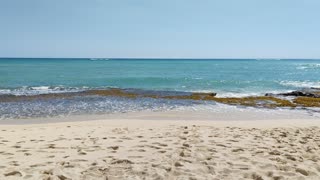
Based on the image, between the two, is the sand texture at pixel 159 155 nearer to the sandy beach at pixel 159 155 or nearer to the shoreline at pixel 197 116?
the sandy beach at pixel 159 155

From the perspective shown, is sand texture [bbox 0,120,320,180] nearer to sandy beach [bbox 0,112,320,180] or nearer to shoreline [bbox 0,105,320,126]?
sandy beach [bbox 0,112,320,180]

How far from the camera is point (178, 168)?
5.57 m

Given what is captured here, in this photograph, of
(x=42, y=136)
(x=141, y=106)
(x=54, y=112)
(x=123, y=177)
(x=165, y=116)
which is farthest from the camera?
(x=141, y=106)

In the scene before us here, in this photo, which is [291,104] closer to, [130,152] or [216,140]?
[216,140]

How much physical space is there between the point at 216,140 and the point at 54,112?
33.4ft

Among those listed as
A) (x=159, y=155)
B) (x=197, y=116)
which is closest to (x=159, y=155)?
(x=159, y=155)

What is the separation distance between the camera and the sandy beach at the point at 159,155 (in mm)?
5355

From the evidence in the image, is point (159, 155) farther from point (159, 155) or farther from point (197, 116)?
point (197, 116)

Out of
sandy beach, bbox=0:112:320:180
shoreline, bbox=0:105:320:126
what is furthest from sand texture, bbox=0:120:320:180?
shoreline, bbox=0:105:320:126

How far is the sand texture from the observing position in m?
5.35

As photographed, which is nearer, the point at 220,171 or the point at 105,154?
the point at 220,171

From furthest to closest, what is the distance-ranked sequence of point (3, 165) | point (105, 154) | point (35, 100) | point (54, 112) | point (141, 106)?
point (35, 100) < point (141, 106) < point (54, 112) < point (105, 154) < point (3, 165)

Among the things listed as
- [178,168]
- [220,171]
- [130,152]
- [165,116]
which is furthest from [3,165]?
[165,116]

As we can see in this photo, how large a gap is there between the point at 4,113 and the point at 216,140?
37.8 feet
